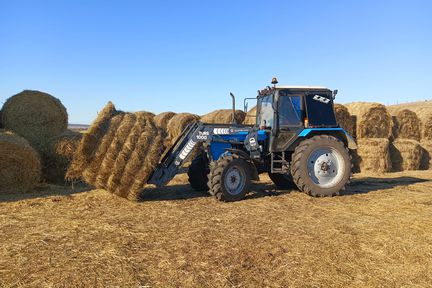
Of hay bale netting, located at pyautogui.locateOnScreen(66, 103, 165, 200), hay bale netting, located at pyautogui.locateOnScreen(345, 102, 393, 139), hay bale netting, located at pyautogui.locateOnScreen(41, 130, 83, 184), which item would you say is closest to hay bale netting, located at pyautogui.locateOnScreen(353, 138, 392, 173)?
hay bale netting, located at pyautogui.locateOnScreen(345, 102, 393, 139)

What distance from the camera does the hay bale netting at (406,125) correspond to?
41.5ft

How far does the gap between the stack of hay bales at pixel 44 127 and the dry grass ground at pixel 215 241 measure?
1.56 m

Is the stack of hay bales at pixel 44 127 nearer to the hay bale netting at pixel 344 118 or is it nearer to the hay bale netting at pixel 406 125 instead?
the hay bale netting at pixel 344 118

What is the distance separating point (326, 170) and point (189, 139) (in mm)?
2939

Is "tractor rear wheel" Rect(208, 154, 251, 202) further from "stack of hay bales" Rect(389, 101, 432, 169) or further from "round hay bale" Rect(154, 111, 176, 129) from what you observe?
"round hay bale" Rect(154, 111, 176, 129)

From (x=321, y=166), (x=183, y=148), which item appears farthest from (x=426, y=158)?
(x=183, y=148)

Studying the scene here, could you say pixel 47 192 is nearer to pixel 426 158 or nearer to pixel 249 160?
pixel 249 160

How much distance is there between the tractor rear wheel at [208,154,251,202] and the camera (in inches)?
282

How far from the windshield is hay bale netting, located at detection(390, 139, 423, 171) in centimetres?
580

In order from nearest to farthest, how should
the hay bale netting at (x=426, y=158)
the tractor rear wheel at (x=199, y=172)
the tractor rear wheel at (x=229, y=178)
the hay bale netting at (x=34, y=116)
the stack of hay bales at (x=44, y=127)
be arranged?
the tractor rear wheel at (x=229, y=178)
the tractor rear wheel at (x=199, y=172)
the stack of hay bales at (x=44, y=127)
the hay bale netting at (x=34, y=116)
the hay bale netting at (x=426, y=158)

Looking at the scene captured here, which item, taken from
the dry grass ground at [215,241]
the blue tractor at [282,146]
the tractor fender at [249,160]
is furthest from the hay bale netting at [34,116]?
the tractor fender at [249,160]

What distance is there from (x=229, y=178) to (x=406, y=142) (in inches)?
305

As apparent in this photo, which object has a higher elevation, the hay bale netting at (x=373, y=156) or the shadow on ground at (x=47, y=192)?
the hay bale netting at (x=373, y=156)

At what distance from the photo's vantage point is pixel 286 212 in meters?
6.43
